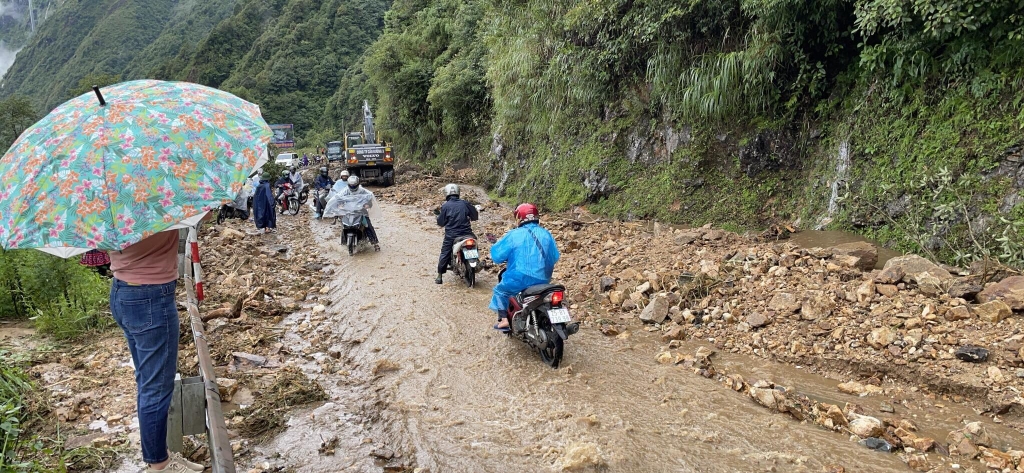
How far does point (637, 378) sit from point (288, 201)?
14637 mm

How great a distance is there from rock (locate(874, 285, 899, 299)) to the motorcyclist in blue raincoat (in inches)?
117

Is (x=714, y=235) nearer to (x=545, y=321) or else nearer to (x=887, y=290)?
(x=887, y=290)

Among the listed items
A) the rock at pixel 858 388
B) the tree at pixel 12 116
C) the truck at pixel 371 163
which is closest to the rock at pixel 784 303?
the rock at pixel 858 388

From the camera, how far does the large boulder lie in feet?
16.7

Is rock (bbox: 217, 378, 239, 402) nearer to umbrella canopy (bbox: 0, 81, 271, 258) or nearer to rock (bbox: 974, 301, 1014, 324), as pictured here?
umbrella canopy (bbox: 0, 81, 271, 258)

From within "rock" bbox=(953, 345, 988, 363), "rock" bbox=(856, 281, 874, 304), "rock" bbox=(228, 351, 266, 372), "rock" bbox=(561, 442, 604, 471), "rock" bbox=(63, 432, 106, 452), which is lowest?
"rock" bbox=(228, 351, 266, 372)

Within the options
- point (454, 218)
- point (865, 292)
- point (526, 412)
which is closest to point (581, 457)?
point (526, 412)

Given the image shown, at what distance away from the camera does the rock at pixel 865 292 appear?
16.8 ft

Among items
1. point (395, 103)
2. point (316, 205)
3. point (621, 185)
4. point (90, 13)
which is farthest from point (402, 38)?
point (90, 13)

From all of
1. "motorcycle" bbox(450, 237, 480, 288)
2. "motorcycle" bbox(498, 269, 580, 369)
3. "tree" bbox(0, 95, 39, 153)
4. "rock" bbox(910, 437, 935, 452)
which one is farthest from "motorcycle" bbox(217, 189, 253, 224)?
"tree" bbox(0, 95, 39, 153)

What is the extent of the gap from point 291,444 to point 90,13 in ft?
489

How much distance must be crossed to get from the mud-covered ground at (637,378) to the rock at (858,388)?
0.04 feet

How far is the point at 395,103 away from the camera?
106ft

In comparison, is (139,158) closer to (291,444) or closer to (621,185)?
(291,444)
